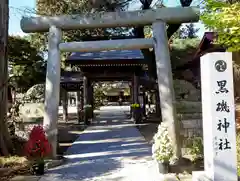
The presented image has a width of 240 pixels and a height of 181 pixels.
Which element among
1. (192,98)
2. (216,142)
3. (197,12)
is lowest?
(216,142)

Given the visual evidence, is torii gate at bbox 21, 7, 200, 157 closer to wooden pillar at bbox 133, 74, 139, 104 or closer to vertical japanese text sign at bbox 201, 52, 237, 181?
vertical japanese text sign at bbox 201, 52, 237, 181

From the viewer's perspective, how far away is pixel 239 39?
5.96m

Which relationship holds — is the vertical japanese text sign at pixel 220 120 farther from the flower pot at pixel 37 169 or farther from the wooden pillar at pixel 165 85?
the flower pot at pixel 37 169

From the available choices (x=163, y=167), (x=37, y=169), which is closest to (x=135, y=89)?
(x=163, y=167)

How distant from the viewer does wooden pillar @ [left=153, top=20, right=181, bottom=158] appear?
778 centimetres

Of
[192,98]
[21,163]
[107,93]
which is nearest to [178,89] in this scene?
[192,98]

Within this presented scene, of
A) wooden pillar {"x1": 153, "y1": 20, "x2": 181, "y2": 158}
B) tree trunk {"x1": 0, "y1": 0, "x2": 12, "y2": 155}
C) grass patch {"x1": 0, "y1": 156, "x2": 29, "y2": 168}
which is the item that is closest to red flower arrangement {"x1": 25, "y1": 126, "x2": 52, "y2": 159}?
grass patch {"x1": 0, "y1": 156, "x2": 29, "y2": 168}

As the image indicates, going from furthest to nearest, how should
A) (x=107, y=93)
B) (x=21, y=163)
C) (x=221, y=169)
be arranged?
(x=107, y=93) < (x=21, y=163) < (x=221, y=169)

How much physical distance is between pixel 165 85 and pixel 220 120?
11.0 feet

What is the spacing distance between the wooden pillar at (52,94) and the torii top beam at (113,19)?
54cm

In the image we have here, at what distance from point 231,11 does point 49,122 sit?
5062 millimetres

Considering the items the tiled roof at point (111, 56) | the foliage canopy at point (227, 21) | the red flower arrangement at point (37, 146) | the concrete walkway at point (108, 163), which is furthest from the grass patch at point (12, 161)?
the tiled roof at point (111, 56)

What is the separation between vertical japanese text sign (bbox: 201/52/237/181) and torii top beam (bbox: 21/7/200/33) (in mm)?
3924

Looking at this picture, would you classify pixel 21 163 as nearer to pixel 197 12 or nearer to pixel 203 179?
pixel 203 179
